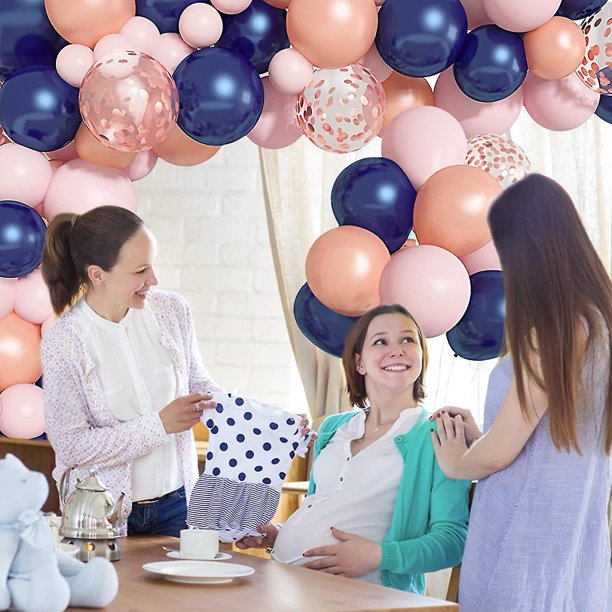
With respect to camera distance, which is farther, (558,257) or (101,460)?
(101,460)

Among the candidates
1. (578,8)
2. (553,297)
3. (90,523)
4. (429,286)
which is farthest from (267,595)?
(578,8)

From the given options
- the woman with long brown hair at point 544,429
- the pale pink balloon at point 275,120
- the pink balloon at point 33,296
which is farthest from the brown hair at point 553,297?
the pink balloon at point 33,296

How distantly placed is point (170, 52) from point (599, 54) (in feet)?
3.63

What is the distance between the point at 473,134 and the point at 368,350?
896 mm

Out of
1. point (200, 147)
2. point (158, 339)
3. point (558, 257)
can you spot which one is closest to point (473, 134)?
point (200, 147)

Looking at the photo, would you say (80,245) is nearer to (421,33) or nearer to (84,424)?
(84,424)

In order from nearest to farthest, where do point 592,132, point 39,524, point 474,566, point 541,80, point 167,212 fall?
point 39,524, point 474,566, point 541,80, point 592,132, point 167,212

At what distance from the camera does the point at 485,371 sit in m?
3.97

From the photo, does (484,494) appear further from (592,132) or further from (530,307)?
(592,132)

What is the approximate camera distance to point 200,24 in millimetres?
2725

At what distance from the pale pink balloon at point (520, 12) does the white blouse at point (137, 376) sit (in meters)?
1.18

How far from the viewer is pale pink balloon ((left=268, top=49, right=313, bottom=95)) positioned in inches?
108

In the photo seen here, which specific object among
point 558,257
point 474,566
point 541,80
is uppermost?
point 541,80

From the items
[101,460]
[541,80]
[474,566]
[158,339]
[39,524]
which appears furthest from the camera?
[541,80]
